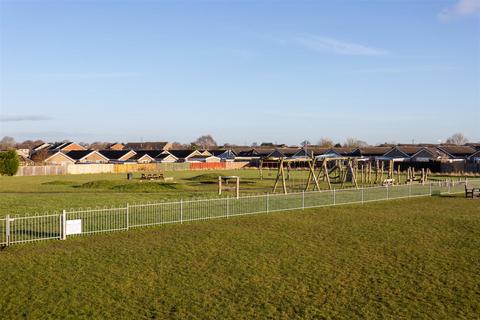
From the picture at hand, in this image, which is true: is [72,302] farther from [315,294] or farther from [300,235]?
[300,235]

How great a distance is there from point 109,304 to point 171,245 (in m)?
6.76

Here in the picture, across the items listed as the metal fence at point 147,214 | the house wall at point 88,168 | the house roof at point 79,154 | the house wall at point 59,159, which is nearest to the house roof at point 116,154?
the house roof at point 79,154

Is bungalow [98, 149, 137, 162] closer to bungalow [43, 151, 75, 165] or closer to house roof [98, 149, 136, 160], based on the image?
house roof [98, 149, 136, 160]

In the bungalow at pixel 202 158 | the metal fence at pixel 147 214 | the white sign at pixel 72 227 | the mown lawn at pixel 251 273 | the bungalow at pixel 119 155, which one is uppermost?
the bungalow at pixel 119 155

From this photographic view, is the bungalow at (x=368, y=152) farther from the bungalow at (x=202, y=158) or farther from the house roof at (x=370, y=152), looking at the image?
the bungalow at (x=202, y=158)

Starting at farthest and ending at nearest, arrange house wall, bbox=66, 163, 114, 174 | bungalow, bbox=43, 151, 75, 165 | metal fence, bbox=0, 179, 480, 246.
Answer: bungalow, bbox=43, 151, 75, 165, house wall, bbox=66, 163, 114, 174, metal fence, bbox=0, 179, 480, 246

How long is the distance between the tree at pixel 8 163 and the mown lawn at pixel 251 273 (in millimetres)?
49276

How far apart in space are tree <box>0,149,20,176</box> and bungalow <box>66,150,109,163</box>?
30.9m

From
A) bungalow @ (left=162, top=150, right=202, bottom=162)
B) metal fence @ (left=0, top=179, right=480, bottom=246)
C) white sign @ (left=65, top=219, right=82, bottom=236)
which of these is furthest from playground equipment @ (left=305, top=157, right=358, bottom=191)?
bungalow @ (left=162, top=150, right=202, bottom=162)

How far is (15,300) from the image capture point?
38.3ft

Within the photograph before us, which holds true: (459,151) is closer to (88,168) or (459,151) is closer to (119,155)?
(88,168)

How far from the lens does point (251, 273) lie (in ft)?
46.9

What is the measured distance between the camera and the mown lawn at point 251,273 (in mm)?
11234

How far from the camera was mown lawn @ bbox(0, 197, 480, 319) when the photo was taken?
11.2m
